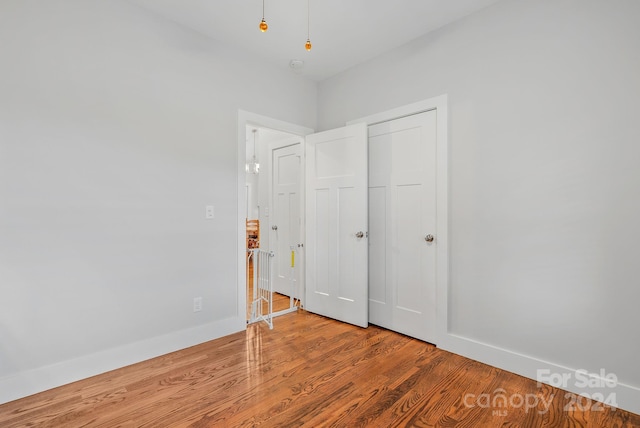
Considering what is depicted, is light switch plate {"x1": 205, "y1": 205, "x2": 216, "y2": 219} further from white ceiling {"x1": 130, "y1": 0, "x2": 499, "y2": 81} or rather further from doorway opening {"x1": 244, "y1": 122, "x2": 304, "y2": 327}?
white ceiling {"x1": 130, "y1": 0, "x2": 499, "y2": 81}

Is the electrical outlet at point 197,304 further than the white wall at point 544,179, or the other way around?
the electrical outlet at point 197,304

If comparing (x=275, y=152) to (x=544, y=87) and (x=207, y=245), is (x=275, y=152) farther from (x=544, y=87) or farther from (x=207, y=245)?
(x=544, y=87)

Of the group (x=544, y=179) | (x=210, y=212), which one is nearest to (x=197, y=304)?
(x=210, y=212)

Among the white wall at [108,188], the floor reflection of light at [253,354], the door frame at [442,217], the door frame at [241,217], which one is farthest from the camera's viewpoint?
the door frame at [241,217]

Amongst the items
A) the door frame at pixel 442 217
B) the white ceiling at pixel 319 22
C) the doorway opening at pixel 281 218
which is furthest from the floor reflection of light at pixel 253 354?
the white ceiling at pixel 319 22

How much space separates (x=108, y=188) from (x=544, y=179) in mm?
3109

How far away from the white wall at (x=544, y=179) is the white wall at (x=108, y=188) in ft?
6.71

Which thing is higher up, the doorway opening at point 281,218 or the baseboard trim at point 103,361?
the doorway opening at point 281,218

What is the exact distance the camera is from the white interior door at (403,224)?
270 cm

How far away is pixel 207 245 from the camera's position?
274 centimetres

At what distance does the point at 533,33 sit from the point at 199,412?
10.8ft

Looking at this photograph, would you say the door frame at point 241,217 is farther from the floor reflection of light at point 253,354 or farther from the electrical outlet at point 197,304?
the electrical outlet at point 197,304

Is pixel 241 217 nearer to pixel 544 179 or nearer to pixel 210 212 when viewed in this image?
pixel 210 212

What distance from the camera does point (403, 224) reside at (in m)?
2.90
